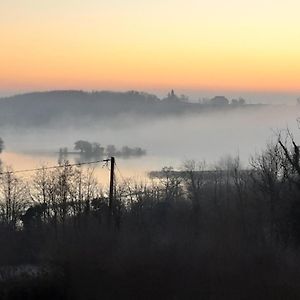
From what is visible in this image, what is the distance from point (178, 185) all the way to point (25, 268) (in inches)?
1255

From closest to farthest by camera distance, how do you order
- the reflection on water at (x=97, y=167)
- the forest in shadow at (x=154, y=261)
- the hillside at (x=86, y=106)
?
the forest in shadow at (x=154, y=261) < the reflection on water at (x=97, y=167) < the hillside at (x=86, y=106)

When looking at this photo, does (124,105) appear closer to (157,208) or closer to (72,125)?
(72,125)

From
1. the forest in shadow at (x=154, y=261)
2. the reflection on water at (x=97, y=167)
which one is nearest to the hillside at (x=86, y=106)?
the reflection on water at (x=97, y=167)

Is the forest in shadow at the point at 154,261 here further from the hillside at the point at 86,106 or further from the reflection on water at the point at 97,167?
the hillside at the point at 86,106

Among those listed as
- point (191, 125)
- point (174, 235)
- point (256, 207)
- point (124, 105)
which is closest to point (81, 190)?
point (256, 207)

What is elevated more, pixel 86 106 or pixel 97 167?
pixel 86 106

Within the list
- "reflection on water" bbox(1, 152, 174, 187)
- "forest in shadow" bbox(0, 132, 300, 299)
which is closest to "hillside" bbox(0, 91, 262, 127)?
"reflection on water" bbox(1, 152, 174, 187)

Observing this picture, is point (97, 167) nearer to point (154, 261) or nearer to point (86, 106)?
point (154, 261)

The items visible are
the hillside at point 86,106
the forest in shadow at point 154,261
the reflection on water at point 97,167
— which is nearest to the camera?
the forest in shadow at point 154,261

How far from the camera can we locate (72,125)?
125688 mm

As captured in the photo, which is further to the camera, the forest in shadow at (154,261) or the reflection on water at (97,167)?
the reflection on water at (97,167)

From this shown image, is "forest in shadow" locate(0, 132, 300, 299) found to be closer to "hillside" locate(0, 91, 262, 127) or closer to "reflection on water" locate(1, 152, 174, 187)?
"reflection on water" locate(1, 152, 174, 187)

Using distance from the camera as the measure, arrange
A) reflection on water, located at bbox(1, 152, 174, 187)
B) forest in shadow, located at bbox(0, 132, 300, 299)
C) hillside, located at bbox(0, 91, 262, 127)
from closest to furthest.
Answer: forest in shadow, located at bbox(0, 132, 300, 299), reflection on water, located at bbox(1, 152, 174, 187), hillside, located at bbox(0, 91, 262, 127)

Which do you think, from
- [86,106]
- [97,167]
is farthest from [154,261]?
[86,106]
